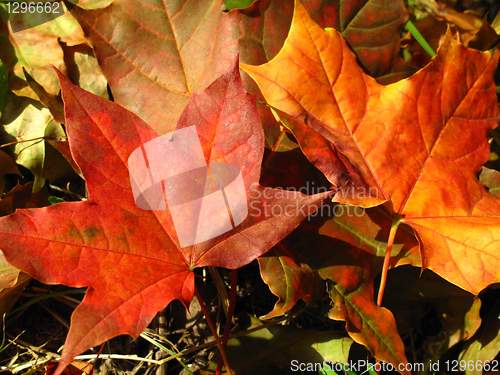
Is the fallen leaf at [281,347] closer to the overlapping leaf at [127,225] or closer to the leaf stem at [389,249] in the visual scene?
the leaf stem at [389,249]

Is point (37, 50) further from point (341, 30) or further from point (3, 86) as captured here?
point (341, 30)

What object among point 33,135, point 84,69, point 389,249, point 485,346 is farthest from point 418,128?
point 33,135

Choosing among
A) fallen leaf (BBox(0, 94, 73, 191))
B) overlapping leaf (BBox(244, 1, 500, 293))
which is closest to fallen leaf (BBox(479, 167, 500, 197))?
overlapping leaf (BBox(244, 1, 500, 293))

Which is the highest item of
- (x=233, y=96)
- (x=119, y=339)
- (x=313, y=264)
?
(x=233, y=96)

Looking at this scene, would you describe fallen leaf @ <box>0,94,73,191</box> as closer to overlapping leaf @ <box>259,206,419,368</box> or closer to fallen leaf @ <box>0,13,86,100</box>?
fallen leaf @ <box>0,13,86,100</box>

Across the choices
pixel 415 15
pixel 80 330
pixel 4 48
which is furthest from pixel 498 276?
pixel 4 48

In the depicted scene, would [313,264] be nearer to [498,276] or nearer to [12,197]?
[498,276]
